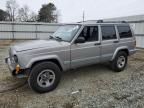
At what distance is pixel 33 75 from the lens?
3.89 meters

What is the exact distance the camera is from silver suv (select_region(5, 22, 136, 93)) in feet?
12.8

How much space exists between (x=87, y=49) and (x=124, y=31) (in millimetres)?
2127

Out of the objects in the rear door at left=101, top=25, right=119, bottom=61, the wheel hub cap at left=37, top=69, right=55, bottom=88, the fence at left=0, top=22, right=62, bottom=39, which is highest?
the fence at left=0, top=22, right=62, bottom=39

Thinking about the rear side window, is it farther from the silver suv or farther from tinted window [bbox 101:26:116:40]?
tinted window [bbox 101:26:116:40]

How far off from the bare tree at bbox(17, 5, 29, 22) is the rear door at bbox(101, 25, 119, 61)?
43675mm

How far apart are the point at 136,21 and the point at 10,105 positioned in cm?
1131

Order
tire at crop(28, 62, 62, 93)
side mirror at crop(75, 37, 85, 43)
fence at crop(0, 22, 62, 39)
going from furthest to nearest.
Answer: fence at crop(0, 22, 62, 39)
side mirror at crop(75, 37, 85, 43)
tire at crop(28, 62, 62, 93)

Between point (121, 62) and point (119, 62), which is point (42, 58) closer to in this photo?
point (119, 62)

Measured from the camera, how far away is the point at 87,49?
4.80 meters

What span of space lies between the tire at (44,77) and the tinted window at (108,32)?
2.17 meters

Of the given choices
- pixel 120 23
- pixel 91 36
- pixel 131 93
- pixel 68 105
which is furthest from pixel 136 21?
pixel 68 105

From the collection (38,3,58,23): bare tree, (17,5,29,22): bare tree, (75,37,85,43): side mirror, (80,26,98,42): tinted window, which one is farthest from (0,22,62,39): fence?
(17,5,29,22): bare tree

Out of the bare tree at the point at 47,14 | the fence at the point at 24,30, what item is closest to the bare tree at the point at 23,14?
the bare tree at the point at 47,14

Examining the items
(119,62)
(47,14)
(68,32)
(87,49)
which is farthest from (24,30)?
(47,14)
